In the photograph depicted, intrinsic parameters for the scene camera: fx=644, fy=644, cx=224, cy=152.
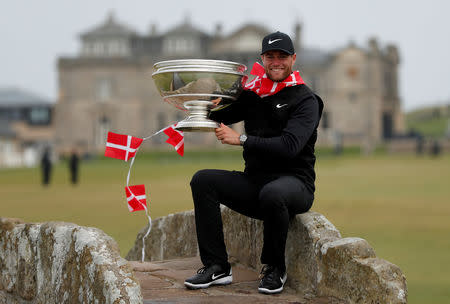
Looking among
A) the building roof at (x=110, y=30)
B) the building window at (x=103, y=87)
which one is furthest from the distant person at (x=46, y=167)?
the building roof at (x=110, y=30)

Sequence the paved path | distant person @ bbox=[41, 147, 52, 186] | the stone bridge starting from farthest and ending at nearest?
1. distant person @ bbox=[41, 147, 52, 186]
2. the paved path
3. the stone bridge

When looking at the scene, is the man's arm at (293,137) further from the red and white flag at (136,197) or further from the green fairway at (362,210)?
the green fairway at (362,210)

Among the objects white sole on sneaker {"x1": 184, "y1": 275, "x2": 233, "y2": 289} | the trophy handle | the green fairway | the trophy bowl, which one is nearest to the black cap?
the trophy bowl

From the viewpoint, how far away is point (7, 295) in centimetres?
523

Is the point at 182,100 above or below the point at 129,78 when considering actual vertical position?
below

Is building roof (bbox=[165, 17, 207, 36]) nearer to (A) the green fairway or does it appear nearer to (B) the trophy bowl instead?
(A) the green fairway

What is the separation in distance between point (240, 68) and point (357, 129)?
219 ft

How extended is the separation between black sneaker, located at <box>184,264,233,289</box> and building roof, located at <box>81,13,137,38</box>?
71533 millimetres

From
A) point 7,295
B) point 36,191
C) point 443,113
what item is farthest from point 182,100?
point 443,113

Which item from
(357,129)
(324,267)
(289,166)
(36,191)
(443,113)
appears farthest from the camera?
(443,113)

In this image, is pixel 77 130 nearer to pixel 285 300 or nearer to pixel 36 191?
pixel 36 191

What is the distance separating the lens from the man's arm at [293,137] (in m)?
4.72

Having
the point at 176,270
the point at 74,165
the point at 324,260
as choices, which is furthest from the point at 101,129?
the point at 324,260

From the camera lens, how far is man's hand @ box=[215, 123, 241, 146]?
4.84m
